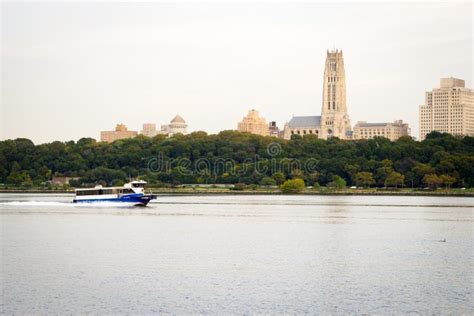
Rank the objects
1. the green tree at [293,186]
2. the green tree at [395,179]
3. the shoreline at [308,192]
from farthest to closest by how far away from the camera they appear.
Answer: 1. the green tree at [293,186]
2. the green tree at [395,179]
3. the shoreline at [308,192]

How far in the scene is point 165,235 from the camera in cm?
6706

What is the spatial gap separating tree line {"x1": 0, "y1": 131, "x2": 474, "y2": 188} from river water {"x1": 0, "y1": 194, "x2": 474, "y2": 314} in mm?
77361

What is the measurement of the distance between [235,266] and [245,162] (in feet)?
454

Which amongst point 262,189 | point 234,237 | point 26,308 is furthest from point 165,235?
point 262,189

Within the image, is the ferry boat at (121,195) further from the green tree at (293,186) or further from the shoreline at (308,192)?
the green tree at (293,186)

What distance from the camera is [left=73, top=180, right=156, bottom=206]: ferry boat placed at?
108m

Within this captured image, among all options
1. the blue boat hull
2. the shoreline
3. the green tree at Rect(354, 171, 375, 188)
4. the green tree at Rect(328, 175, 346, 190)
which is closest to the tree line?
the green tree at Rect(354, 171, 375, 188)

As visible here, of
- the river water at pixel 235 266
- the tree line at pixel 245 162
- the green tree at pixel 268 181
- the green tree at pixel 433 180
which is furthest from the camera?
the green tree at pixel 268 181

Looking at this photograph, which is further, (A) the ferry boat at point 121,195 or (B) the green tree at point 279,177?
(B) the green tree at point 279,177

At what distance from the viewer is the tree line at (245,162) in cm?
16300

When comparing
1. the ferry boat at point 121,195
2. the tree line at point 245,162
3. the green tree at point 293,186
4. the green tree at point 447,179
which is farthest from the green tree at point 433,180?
the ferry boat at point 121,195

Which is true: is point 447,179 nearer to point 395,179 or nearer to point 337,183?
point 395,179

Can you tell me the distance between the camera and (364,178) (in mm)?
162500

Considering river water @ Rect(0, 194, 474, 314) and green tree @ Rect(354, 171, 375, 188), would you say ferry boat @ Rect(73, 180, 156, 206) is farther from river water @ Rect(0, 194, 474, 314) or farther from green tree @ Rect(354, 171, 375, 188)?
green tree @ Rect(354, 171, 375, 188)
